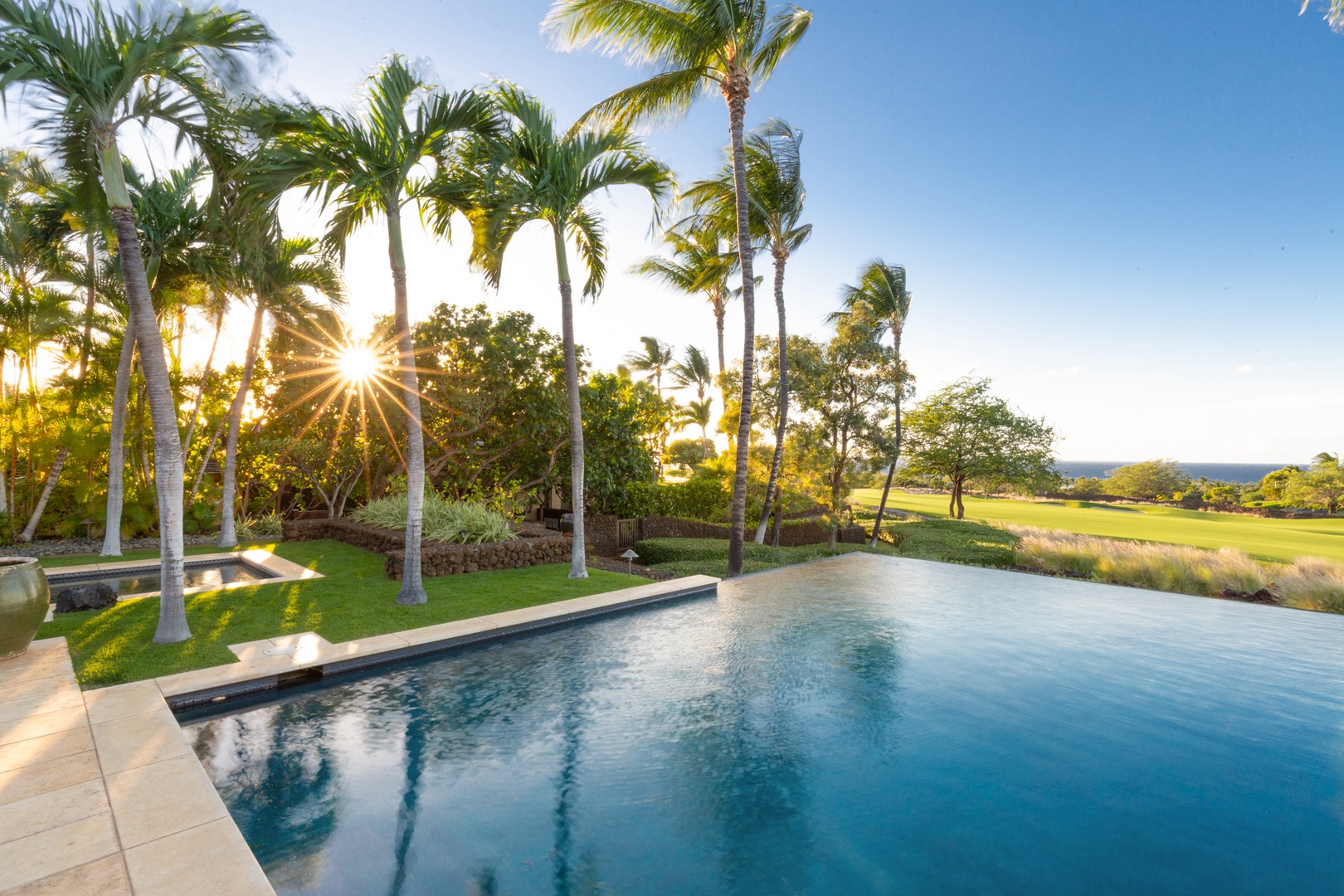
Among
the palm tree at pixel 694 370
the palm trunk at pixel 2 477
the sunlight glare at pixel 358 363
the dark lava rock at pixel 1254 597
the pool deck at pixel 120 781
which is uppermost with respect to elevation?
the palm tree at pixel 694 370

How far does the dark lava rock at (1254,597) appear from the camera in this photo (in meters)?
11.1

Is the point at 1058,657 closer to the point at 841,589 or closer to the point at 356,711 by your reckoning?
the point at 841,589

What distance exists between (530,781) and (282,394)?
51.6ft

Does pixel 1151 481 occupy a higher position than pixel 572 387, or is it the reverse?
pixel 572 387

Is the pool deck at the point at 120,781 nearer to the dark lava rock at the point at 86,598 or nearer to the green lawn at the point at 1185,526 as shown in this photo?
the dark lava rock at the point at 86,598

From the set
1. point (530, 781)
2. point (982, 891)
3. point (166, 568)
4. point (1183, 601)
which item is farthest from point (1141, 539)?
point (166, 568)

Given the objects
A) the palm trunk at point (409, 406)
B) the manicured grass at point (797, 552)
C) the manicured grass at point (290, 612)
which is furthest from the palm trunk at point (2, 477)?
the manicured grass at point (797, 552)

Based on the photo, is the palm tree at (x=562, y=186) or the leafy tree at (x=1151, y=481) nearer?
the palm tree at (x=562, y=186)

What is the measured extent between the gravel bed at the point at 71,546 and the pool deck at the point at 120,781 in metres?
8.32

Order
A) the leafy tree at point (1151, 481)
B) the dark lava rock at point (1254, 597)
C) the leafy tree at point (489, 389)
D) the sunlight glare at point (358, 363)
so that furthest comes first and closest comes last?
the leafy tree at point (1151, 481)
the sunlight glare at point (358, 363)
the leafy tree at point (489, 389)
the dark lava rock at point (1254, 597)

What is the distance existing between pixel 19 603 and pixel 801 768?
7.81 metres

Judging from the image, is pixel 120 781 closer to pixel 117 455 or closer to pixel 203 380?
pixel 117 455

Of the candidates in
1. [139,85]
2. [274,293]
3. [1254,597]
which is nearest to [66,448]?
[274,293]

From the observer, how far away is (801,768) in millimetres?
4555
